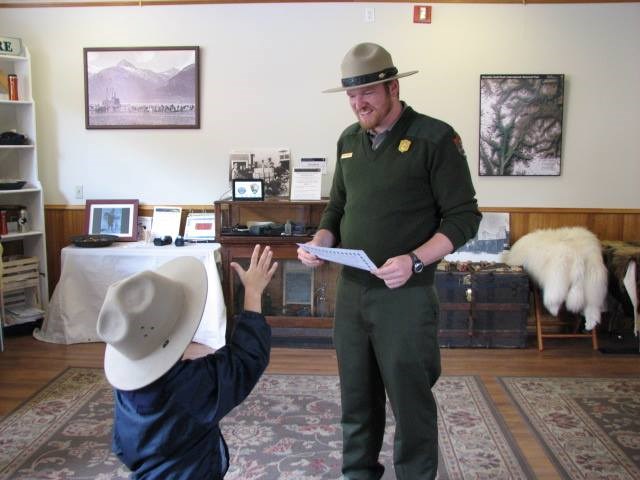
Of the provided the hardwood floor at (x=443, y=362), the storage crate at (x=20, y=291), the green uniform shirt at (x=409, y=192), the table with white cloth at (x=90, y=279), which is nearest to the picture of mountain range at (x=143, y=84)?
the table with white cloth at (x=90, y=279)

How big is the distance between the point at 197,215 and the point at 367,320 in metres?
2.57

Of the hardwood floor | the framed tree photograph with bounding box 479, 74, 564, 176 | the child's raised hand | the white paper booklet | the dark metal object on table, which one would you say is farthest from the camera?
the framed tree photograph with bounding box 479, 74, 564, 176

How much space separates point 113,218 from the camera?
4270 mm

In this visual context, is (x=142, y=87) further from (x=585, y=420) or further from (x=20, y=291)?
(x=585, y=420)

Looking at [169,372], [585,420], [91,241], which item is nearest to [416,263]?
[169,372]

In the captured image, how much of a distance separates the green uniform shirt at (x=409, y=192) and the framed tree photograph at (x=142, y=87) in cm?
252

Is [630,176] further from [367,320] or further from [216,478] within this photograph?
[216,478]

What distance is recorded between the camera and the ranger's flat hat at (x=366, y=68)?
70.9 inches

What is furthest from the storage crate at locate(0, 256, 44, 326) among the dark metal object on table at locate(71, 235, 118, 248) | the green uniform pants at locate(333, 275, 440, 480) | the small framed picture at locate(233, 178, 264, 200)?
the green uniform pants at locate(333, 275, 440, 480)

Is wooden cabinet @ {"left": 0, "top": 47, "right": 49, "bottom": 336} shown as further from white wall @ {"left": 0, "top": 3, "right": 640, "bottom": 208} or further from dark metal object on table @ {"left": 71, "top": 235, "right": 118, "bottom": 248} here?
dark metal object on table @ {"left": 71, "top": 235, "right": 118, "bottom": 248}

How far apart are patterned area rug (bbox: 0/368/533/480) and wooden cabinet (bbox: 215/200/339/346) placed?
0.64 metres

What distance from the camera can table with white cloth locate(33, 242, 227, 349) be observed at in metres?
3.89

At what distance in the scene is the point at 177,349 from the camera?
1354mm

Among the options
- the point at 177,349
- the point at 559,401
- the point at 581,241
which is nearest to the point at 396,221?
the point at 177,349
